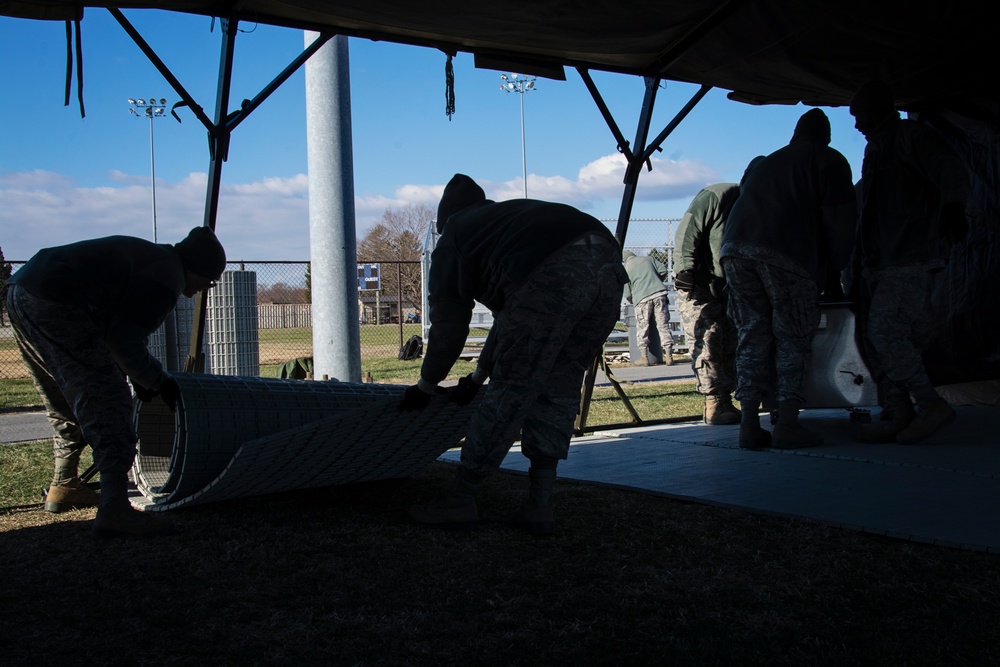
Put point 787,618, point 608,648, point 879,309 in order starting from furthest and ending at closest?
1. point 879,309
2. point 787,618
3. point 608,648

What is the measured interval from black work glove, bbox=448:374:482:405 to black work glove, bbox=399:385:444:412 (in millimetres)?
164

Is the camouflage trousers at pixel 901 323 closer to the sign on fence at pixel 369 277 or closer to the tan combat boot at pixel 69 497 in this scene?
the tan combat boot at pixel 69 497

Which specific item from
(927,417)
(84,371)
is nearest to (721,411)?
(927,417)

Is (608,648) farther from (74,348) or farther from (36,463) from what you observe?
(36,463)

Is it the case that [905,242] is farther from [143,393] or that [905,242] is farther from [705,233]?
[143,393]

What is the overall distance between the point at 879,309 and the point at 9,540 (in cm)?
440

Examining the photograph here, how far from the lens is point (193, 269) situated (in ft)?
11.7

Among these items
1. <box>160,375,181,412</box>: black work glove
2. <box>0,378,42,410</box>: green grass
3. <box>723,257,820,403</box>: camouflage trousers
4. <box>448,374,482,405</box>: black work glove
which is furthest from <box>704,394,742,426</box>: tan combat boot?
<box>0,378,42,410</box>: green grass

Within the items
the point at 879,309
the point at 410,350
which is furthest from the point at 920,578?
the point at 410,350

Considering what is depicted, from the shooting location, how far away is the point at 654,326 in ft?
43.2

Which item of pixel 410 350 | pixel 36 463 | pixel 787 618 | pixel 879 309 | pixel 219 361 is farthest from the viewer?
pixel 410 350

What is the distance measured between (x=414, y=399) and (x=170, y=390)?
1.03 meters

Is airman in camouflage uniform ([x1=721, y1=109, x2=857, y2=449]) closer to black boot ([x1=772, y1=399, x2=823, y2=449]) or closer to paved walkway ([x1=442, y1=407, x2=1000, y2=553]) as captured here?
black boot ([x1=772, y1=399, x2=823, y2=449])

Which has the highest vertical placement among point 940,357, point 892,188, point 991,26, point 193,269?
point 991,26
